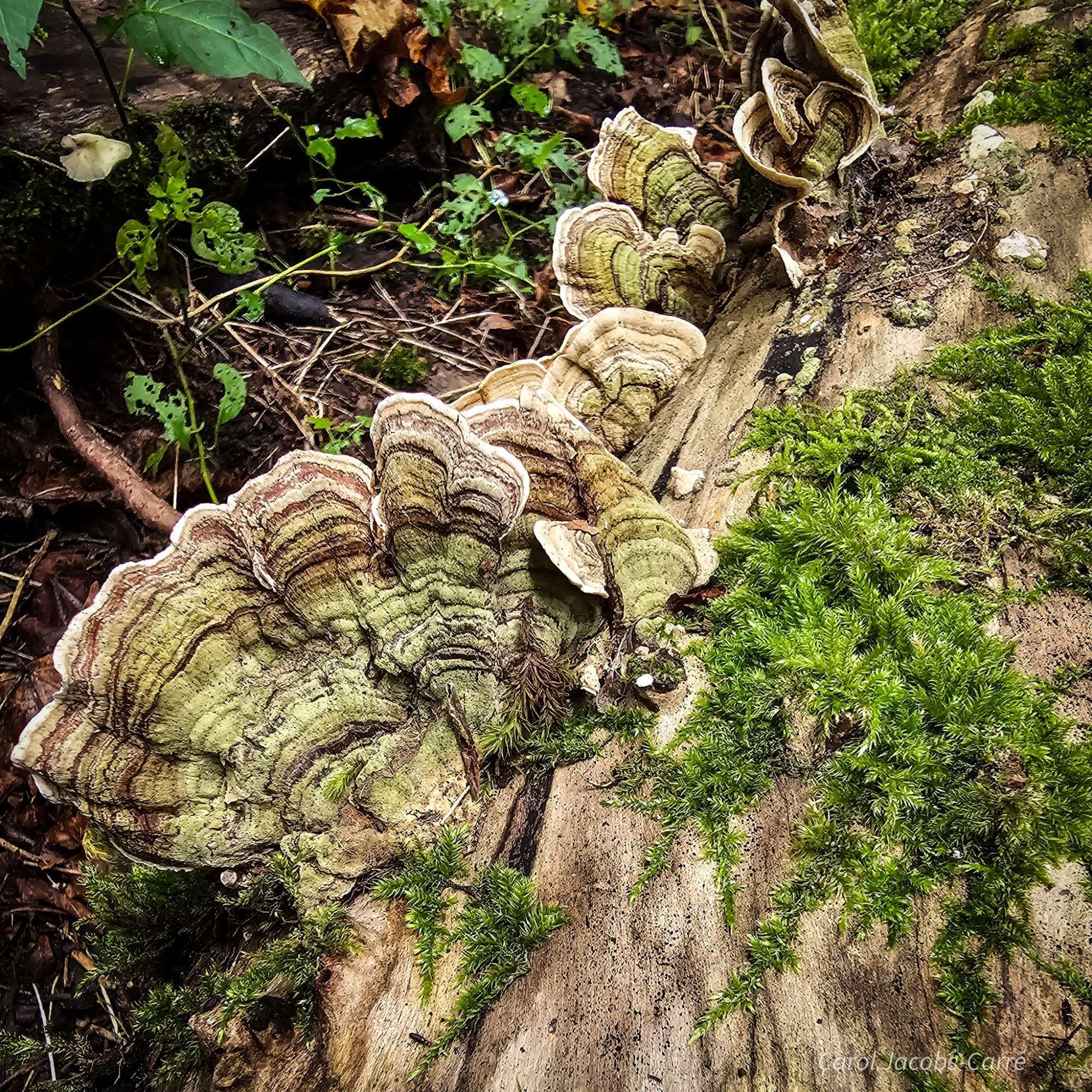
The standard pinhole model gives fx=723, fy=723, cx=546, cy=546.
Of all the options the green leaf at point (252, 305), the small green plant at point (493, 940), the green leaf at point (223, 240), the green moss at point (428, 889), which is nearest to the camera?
the small green plant at point (493, 940)

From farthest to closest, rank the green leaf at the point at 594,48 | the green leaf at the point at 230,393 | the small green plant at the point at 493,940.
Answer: the green leaf at the point at 594,48, the green leaf at the point at 230,393, the small green plant at the point at 493,940

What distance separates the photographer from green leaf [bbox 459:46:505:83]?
175 inches

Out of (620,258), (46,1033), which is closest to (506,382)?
(620,258)

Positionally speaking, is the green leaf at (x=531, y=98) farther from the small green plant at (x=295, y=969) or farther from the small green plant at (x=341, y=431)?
the small green plant at (x=295, y=969)

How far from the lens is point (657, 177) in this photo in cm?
336

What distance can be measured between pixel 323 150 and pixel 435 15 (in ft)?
3.69

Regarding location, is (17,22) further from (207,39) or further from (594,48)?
(594,48)

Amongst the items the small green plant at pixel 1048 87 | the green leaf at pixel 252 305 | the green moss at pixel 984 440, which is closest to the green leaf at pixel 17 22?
the green leaf at pixel 252 305

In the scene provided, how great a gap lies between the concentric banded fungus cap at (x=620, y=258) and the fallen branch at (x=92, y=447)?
6.86ft

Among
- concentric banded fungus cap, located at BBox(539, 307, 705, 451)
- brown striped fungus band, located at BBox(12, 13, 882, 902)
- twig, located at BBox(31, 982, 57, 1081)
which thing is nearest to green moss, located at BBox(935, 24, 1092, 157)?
concentric banded fungus cap, located at BBox(539, 307, 705, 451)

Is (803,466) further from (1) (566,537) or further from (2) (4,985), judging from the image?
(2) (4,985)

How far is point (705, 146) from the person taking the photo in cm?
482

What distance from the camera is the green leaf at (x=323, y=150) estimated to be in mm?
3879

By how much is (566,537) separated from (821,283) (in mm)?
1738
